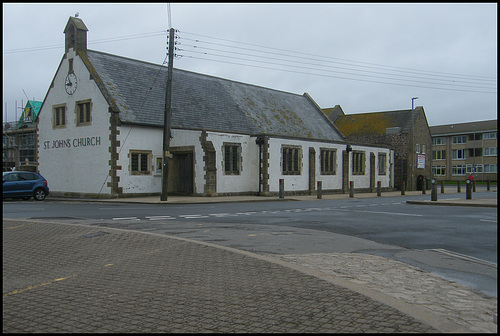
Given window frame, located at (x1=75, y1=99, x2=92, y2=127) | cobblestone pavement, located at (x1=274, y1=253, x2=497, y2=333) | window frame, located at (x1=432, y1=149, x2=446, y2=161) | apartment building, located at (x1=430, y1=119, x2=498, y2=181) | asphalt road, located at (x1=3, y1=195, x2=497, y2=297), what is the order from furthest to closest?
window frame, located at (x1=432, y1=149, x2=446, y2=161) < apartment building, located at (x1=430, y1=119, x2=498, y2=181) < window frame, located at (x1=75, y1=99, x2=92, y2=127) < asphalt road, located at (x1=3, y1=195, x2=497, y2=297) < cobblestone pavement, located at (x1=274, y1=253, x2=497, y2=333)

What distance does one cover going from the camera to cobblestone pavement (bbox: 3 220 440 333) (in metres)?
4.45

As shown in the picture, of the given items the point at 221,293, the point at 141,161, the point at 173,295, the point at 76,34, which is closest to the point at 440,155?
the point at 141,161

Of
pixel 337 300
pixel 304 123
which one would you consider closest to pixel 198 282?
pixel 337 300

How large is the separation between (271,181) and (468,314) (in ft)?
87.7

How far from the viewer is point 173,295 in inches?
214

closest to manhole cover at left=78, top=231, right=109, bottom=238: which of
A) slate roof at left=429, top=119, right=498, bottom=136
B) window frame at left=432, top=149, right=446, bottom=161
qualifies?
slate roof at left=429, top=119, right=498, bottom=136

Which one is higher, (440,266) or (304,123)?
(304,123)

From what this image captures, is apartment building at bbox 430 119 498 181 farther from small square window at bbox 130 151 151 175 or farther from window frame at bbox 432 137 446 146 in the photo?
small square window at bbox 130 151 151 175

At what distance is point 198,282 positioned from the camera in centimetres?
606

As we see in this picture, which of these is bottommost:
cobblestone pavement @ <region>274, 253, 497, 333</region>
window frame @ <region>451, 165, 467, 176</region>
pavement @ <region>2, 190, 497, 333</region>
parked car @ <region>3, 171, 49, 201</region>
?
cobblestone pavement @ <region>274, 253, 497, 333</region>

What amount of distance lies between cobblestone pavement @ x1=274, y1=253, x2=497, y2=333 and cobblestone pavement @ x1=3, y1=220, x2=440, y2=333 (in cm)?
63

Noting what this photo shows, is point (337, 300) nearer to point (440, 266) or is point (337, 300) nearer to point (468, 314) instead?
point (468, 314)

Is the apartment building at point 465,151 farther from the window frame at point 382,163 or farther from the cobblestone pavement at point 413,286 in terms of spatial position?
the cobblestone pavement at point 413,286

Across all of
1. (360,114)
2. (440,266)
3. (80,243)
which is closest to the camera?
(440,266)
